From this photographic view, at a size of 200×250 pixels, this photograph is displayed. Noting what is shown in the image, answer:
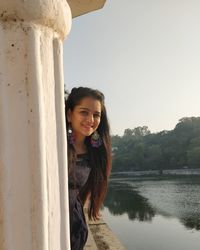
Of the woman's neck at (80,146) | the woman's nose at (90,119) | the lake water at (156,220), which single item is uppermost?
the woman's nose at (90,119)

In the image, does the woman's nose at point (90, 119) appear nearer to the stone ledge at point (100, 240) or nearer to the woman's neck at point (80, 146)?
the woman's neck at point (80, 146)

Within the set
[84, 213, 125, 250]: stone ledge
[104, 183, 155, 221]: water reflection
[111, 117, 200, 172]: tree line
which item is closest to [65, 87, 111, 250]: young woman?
[84, 213, 125, 250]: stone ledge

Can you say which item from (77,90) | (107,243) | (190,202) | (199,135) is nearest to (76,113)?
(77,90)

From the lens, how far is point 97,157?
1.90m

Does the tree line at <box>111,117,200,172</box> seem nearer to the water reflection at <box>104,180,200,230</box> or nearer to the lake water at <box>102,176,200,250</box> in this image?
the water reflection at <box>104,180,200,230</box>

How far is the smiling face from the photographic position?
5.78 feet

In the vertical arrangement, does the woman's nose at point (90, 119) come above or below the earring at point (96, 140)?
above

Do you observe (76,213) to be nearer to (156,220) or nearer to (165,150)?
(156,220)

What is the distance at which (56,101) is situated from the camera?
98cm

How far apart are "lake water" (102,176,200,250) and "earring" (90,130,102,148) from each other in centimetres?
1833

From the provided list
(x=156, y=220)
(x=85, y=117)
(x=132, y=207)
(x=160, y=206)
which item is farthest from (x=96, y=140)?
(x=132, y=207)

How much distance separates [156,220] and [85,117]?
26.5 metres

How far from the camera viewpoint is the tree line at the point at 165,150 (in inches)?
2849

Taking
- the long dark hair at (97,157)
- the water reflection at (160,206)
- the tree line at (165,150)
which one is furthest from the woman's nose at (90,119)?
the tree line at (165,150)
